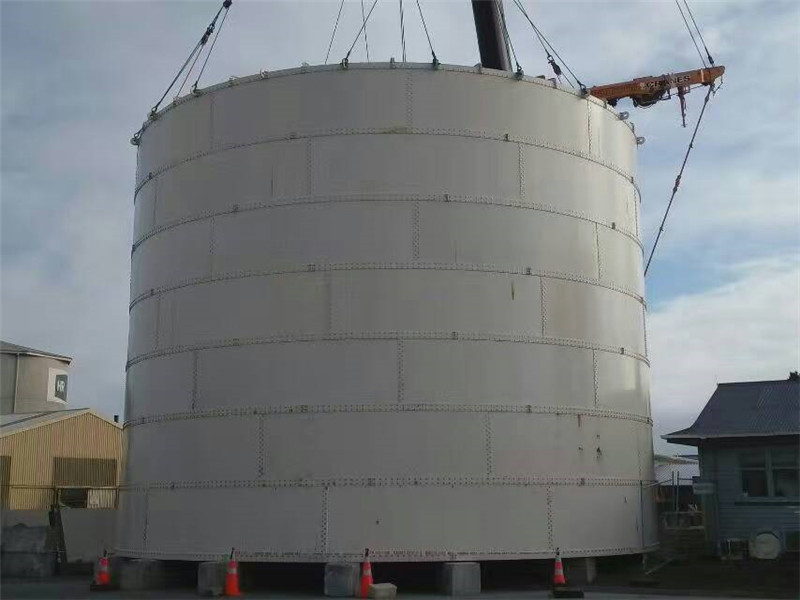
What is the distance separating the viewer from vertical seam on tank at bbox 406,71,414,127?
1462 centimetres

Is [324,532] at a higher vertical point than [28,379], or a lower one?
lower

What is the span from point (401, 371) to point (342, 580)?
3.11m

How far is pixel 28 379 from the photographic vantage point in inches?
1439

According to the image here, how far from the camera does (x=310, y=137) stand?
1468cm

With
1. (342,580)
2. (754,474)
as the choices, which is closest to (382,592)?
(342,580)

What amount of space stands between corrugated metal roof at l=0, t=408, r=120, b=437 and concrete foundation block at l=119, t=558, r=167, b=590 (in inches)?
588

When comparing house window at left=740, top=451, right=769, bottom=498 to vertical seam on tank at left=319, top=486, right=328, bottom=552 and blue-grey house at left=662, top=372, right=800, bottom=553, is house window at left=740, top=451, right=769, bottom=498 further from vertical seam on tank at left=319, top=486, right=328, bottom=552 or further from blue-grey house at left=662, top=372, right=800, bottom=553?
vertical seam on tank at left=319, top=486, right=328, bottom=552

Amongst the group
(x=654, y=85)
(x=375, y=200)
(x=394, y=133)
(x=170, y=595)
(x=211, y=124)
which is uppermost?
(x=654, y=85)

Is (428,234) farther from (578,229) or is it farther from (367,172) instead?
(578,229)

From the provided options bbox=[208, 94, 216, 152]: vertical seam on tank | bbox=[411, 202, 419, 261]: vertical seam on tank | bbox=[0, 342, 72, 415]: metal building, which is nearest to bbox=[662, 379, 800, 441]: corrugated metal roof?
bbox=[411, 202, 419, 261]: vertical seam on tank

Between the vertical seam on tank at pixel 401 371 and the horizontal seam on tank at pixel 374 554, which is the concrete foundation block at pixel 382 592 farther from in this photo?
the vertical seam on tank at pixel 401 371

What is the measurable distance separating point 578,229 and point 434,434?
438 cm

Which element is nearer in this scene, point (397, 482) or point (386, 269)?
point (397, 482)

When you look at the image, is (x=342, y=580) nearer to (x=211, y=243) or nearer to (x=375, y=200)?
(x=375, y=200)
